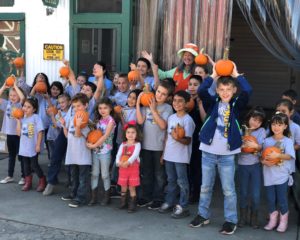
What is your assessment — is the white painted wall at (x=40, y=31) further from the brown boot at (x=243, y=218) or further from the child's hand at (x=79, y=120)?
the brown boot at (x=243, y=218)

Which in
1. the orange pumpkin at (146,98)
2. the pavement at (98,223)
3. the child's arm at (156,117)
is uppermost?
the orange pumpkin at (146,98)

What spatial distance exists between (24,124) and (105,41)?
1997 millimetres

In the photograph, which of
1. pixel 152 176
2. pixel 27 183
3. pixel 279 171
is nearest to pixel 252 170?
pixel 279 171

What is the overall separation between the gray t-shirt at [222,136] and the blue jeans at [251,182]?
0.32 m

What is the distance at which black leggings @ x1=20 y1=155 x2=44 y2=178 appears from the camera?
548 cm

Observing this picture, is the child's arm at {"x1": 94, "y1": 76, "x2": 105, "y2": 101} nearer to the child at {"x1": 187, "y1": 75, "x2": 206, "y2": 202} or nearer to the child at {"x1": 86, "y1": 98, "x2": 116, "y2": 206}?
Result: the child at {"x1": 86, "y1": 98, "x2": 116, "y2": 206}

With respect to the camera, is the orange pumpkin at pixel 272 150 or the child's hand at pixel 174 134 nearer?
the orange pumpkin at pixel 272 150

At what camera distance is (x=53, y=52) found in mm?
6953

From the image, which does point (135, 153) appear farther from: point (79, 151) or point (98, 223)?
point (98, 223)

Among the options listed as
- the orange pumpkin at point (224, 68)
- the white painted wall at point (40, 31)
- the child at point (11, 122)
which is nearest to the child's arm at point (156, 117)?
the orange pumpkin at point (224, 68)

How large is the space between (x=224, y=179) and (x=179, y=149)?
24.5 inches

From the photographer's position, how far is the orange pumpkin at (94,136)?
4.90 m

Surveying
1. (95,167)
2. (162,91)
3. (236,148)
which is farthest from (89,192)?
(236,148)

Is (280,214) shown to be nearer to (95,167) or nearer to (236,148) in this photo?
(236,148)
